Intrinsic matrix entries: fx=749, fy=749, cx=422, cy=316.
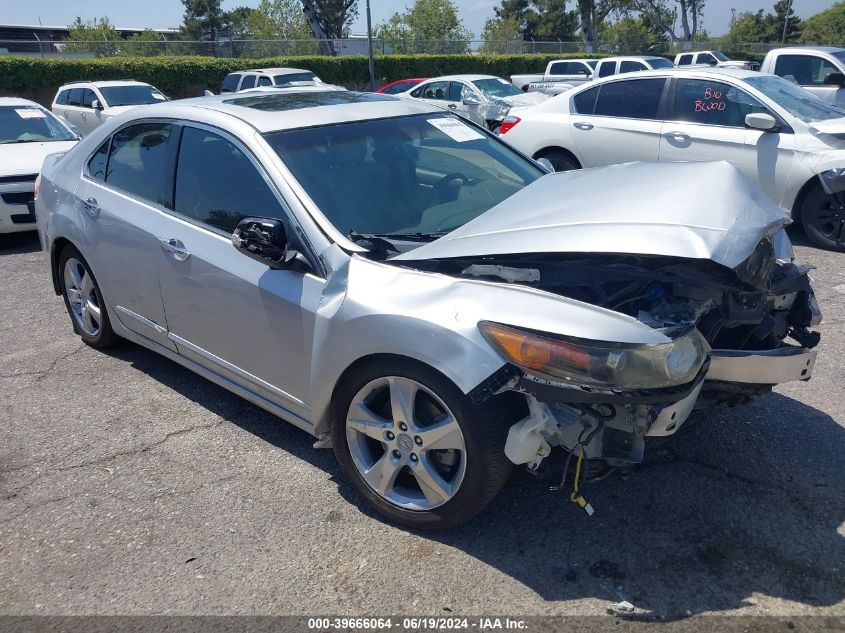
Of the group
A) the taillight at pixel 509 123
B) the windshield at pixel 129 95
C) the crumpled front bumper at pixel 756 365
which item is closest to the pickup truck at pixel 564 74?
the windshield at pixel 129 95

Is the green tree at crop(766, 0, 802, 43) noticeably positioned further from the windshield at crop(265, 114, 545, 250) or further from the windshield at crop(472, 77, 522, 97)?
the windshield at crop(265, 114, 545, 250)

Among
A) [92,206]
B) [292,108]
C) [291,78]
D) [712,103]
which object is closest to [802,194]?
[712,103]

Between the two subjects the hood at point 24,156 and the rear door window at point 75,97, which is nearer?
the hood at point 24,156

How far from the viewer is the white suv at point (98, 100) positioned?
15.4 meters

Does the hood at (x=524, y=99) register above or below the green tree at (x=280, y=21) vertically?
below

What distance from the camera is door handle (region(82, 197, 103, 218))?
449cm

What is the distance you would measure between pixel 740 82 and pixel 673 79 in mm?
672

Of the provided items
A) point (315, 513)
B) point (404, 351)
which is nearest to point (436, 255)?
point (404, 351)

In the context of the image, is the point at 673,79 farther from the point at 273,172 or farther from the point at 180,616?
the point at 180,616

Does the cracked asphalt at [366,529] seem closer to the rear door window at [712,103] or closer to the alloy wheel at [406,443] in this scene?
the alloy wheel at [406,443]

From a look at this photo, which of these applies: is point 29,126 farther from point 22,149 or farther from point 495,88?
point 495,88

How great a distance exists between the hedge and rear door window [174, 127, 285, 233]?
23509 millimetres

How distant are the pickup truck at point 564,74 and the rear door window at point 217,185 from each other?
19677mm

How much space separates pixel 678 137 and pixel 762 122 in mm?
844
